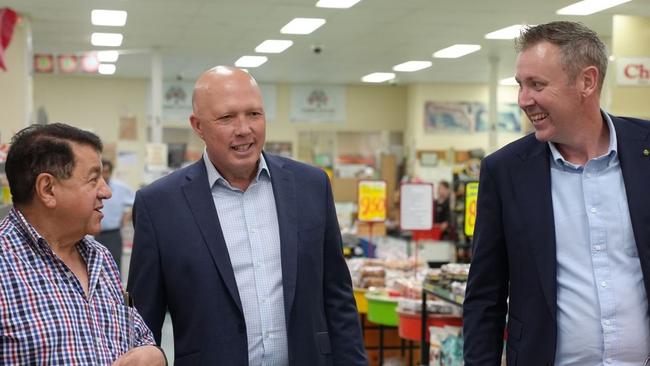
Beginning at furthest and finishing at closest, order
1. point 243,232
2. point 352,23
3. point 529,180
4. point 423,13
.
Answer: point 352,23
point 423,13
point 243,232
point 529,180

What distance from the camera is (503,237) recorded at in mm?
2533

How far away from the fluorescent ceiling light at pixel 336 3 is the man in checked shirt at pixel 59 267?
27.8 feet

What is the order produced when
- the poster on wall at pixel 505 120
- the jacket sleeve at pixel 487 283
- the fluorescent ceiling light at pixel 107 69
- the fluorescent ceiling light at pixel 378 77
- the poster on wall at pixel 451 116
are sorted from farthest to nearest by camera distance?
1. the poster on wall at pixel 505 120
2. the poster on wall at pixel 451 116
3. the fluorescent ceiling light at pixel 378 77
4. the fluorescent ceiling light at pixel 107 69
5. the jacket sleeve at pixel 487 283

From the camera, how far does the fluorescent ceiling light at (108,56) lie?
1531 centimetres

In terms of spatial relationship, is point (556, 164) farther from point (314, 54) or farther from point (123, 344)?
point (314, 54)

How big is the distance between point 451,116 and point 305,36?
769cm

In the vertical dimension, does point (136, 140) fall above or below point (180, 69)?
below

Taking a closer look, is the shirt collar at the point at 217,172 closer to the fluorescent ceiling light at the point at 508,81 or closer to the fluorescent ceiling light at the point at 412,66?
the fluorescent ceiling light at the point at 412,66

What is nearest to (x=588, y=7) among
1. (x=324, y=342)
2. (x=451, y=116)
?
(x=324, y=342)

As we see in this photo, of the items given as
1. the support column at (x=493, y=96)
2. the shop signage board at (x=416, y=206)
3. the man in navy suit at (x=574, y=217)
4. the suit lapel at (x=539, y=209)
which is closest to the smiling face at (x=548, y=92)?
the man in navy suit at (x=574, y=217)

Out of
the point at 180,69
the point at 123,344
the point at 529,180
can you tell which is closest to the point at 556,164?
the point at 529,180

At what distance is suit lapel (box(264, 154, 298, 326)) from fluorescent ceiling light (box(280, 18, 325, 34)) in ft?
30.1

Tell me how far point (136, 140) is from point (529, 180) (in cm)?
1816

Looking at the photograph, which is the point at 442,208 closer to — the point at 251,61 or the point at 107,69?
the point at 251,61
